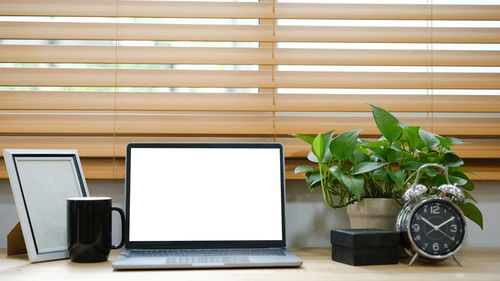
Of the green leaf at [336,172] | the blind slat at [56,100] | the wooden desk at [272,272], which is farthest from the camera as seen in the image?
the blind slat at [56,100]

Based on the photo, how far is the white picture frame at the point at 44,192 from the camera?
3.34 feet

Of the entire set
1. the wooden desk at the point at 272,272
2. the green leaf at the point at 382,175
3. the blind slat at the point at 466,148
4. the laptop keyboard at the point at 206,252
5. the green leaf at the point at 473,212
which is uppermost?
the blind slat at the point at 466,148

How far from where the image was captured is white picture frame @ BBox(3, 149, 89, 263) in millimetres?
1019

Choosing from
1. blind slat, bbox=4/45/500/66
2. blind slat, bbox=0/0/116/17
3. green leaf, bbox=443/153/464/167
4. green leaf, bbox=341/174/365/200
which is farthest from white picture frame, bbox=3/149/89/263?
green leaf, bbox=443/153/464/167

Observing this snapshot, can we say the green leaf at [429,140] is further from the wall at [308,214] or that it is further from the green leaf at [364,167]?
the wall at [308,214]

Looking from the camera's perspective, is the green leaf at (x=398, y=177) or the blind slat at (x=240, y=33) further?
the blind slat at (x=240, y=33)

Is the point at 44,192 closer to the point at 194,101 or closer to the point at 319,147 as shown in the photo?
the point at 194,101

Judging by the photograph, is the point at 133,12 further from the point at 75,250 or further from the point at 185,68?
the point at 75,250

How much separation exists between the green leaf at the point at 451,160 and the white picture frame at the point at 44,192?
879 millimetres

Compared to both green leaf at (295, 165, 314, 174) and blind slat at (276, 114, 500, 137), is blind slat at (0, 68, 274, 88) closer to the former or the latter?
blind slat at (276, 114, 500, 137)

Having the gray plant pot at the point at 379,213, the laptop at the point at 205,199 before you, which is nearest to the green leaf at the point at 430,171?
the gray plant pot at the point at 379,213

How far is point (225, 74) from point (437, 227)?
650 mm

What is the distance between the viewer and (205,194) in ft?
3.69

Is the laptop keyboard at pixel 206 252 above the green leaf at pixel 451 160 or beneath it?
beneath
